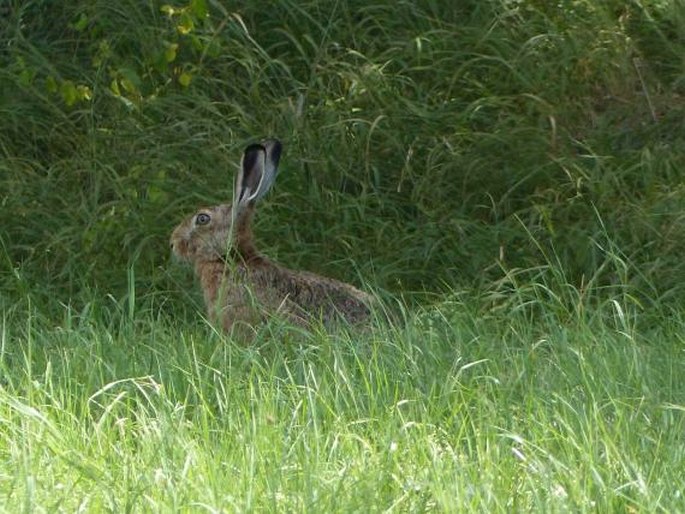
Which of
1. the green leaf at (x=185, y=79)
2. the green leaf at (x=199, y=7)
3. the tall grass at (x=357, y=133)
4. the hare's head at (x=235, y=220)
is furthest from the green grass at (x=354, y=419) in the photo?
the green leaf at (x=185, y=79)

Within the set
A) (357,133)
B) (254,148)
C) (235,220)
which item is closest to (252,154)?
(254,148)

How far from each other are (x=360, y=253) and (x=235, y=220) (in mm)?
848

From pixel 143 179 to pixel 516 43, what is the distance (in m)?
1.85

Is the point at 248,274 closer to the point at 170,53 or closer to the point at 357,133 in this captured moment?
the point at 170,53

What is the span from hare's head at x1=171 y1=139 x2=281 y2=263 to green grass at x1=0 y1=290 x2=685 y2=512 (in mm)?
982

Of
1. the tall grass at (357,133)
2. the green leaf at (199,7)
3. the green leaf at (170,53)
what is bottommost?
the tall grass at (357,133)

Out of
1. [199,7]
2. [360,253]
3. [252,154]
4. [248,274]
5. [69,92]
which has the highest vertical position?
[199,7]

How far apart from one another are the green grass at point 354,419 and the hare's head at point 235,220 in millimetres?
982

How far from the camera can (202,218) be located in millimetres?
6430

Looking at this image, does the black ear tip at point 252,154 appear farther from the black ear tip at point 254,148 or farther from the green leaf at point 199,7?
the green leaf at point 199,7

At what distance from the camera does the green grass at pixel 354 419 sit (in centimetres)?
346

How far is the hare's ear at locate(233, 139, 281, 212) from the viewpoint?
623 centimetres

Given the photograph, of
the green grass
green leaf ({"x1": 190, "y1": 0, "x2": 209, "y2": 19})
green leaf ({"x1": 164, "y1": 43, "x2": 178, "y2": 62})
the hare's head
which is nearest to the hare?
the hare's head

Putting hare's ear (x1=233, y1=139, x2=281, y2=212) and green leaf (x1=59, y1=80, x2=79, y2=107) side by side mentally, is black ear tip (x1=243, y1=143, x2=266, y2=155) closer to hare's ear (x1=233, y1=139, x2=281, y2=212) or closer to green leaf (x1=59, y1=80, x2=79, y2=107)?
hare's ear (x1=233, y1=139, x2=281, y2=212)
